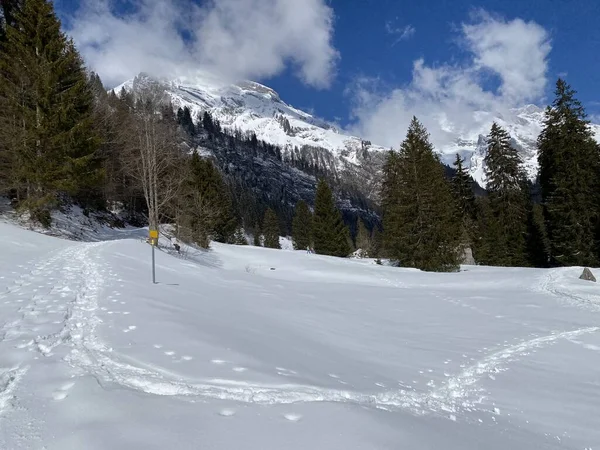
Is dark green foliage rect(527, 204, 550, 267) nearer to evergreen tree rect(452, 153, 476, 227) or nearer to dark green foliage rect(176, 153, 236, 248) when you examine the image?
evergreen tree rect(452, 153, 476, 227)

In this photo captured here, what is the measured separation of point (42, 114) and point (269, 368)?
2255 centimetres

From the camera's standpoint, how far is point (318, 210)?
4597cm

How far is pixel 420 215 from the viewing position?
2700 cm

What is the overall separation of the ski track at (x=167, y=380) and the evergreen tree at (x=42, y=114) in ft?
50.1

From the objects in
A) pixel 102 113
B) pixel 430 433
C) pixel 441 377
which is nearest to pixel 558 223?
pixel 441 377

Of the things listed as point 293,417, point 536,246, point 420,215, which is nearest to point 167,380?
point 293,417

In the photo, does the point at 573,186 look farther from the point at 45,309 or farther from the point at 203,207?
the point at 45,309

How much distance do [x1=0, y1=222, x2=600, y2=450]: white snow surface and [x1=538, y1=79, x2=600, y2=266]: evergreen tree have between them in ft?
63.9

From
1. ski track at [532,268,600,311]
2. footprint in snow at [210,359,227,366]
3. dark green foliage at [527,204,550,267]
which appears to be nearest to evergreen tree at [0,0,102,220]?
footprint in snow at [210,359,227,366]

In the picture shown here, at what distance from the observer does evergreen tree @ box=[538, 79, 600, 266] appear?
28359 mm

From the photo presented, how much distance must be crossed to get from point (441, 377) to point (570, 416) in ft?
5.42

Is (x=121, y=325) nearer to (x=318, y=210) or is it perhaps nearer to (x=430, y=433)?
(x=430, y=433)

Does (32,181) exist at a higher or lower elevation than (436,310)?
higher

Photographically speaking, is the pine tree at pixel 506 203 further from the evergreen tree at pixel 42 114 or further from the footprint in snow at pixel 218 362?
the footprint in snow at pixel 218 362
